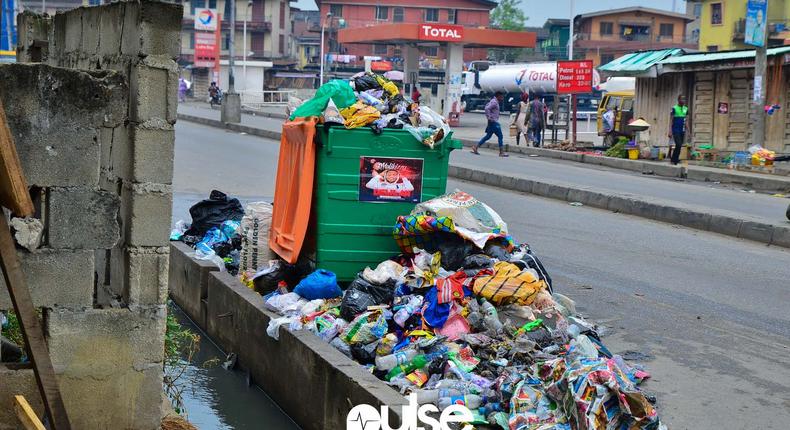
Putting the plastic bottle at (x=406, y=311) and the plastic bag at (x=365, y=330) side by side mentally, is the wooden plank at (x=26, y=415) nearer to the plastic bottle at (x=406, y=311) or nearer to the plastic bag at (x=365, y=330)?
the plastic bag at (x=365, y=330)

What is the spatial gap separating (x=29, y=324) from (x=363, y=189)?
15.1 feet

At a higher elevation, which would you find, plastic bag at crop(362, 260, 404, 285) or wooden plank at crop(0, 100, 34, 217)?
wooden plank at crop(0, 100, 34, 217)

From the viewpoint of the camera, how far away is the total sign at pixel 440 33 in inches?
1757

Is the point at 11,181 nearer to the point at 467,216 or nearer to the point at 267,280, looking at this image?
the point at 467,216

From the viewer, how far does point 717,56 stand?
2873cm

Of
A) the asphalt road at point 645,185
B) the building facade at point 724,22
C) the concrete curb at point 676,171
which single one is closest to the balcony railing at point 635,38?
the building facade at point 724,22

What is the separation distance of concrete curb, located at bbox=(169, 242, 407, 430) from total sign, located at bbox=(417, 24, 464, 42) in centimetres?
3527

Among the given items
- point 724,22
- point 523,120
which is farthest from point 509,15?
point 523,120

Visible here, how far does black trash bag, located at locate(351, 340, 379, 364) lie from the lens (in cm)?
680

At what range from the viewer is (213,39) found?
237 feet

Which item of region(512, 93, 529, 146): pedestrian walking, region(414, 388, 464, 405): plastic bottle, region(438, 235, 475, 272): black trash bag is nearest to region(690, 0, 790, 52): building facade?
region(512, 93, 529, 146): pedestrian walking

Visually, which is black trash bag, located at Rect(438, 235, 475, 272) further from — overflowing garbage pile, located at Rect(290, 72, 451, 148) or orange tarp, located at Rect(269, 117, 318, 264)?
orange tarp, located at Rect(269, 117, 318, 264)

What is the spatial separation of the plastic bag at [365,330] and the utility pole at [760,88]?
2036 cm

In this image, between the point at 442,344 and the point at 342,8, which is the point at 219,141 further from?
the point at 342,8
